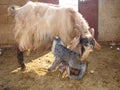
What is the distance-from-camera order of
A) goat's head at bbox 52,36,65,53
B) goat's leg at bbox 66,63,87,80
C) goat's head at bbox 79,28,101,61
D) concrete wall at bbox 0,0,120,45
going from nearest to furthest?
goat's head at bbox 79,28,101,61 → goat's leg at bbox 66,63,87,80 → goat's head at bbox 52,36,65,53 → concrete wall at bbox 0,0,120,45

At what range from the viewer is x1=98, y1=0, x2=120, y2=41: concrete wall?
27.6 feet

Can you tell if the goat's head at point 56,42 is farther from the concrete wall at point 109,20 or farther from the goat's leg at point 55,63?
the concrete wall at point 109,20

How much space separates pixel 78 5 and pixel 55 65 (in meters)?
2.93

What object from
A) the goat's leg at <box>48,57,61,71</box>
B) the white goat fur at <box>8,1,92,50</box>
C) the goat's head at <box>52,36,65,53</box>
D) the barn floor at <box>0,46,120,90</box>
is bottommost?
the barn floor at <box>0,46,120,90</box>

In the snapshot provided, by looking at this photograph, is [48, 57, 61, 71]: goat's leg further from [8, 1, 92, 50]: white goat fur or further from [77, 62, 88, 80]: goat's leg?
[77, 62, 88, 80]: goat's leg

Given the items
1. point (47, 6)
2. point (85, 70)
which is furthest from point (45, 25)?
point (85, 70)

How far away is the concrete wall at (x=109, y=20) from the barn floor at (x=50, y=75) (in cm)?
110

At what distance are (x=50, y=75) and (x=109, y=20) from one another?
3.28 m

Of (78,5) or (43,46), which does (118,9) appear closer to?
(78,5)

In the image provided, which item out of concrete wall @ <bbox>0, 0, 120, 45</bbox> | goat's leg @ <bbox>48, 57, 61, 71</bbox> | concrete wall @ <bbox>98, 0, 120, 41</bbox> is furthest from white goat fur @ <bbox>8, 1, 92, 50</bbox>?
concrete wall @ <bbox>98, 0, 120, 41</bbox>

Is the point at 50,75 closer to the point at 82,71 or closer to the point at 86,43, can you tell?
the point at 82,71

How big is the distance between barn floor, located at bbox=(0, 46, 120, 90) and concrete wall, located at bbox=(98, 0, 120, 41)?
1105mm

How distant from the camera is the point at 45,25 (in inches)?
250

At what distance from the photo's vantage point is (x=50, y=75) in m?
6.29
